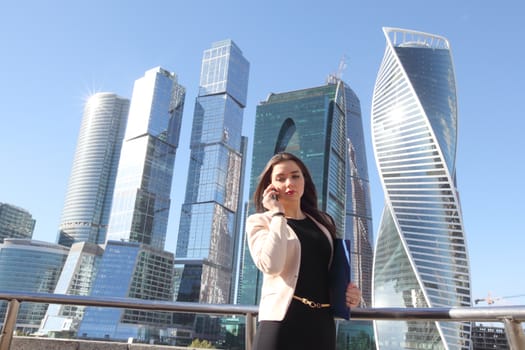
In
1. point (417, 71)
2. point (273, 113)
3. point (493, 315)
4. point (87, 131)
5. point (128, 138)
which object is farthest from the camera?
point (87, 131)

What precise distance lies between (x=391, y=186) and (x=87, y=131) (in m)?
109

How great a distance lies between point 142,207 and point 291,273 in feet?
359

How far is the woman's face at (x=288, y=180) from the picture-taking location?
2.06 metres

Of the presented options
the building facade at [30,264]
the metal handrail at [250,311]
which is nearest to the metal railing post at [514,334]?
the metal handrail at [250,311]

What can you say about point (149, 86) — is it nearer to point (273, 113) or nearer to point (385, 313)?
point (273, 113)

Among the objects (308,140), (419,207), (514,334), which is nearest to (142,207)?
(308,140)

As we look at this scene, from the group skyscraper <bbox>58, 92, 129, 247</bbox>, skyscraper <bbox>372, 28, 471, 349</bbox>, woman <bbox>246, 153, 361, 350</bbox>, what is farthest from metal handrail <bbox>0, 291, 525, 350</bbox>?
skyscraper <bbox>58, 92, 129, 247</bbox>

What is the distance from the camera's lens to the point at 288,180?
2.08m

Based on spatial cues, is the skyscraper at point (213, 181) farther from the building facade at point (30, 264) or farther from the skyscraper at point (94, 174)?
the skyscraper at point (94, 174)

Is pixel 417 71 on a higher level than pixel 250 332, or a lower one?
higher

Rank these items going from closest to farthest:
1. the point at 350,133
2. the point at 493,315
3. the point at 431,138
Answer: the point at 493,315 < the point at 431,138 < the point at 350,133

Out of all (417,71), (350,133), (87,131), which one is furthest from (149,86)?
(417,71)

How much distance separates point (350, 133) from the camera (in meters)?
124

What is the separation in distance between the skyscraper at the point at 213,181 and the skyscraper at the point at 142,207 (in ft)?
24.3
